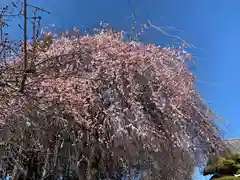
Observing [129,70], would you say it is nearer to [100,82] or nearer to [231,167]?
[100,82]

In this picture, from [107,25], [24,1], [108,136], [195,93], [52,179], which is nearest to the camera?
[24,1]

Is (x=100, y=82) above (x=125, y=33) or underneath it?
underneath

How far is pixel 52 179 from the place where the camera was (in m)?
2.75

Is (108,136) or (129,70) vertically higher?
(129,70)

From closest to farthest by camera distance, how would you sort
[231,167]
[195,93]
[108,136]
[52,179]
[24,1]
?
[24,1], [108,136], [52,179], [195,93], [231,167]

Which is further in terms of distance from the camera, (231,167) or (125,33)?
(231,167)

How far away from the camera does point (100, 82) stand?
2.68 metres

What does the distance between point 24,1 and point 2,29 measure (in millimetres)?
252

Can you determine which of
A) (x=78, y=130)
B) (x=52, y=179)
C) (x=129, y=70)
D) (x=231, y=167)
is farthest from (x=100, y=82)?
(x=231, y=167)

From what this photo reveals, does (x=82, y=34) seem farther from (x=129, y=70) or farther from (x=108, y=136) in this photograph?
(x=108, y=136)

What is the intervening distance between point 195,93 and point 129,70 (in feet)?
2.67

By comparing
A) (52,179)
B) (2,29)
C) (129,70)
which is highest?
(129,70)

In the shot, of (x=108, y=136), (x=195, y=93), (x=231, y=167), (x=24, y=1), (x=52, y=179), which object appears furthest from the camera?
(x=231, y=167)

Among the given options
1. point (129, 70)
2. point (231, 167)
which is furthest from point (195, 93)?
point (231, 167)
